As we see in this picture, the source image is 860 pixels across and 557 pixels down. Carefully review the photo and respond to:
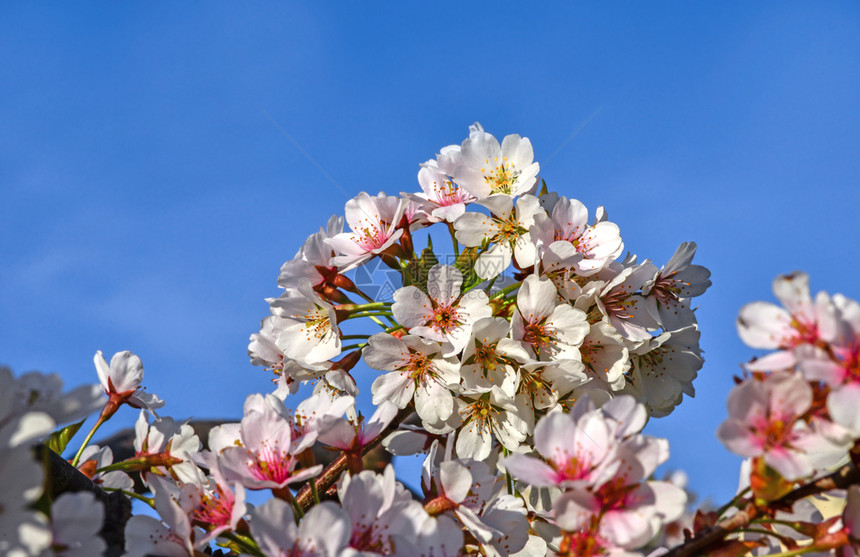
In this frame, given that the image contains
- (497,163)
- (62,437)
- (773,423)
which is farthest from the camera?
(497,163)

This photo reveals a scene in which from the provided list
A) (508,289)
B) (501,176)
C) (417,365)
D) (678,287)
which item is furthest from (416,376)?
(678,287)

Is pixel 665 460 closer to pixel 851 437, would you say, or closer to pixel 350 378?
pixel 851 437

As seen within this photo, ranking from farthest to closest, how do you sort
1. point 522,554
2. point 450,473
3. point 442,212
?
point 442,212
point 522,554
point 450,473

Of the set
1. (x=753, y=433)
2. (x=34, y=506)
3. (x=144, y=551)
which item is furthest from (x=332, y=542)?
(x=753, y=433)

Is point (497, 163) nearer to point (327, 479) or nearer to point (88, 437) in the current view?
point (327, 479)

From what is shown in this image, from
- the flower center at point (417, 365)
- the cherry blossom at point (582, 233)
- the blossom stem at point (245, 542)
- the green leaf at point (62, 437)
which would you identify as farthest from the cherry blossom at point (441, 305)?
the green leaf at point (62, 437)

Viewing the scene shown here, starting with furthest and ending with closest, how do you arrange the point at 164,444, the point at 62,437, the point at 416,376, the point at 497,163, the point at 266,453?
the point at 497,163, the point at 164,444, the point at 416,376, the point at 62,437, the point at 266,453

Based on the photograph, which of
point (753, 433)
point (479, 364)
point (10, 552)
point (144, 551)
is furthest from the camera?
point (479, 364)

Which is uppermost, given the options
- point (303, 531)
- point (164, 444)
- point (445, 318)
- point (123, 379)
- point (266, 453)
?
point (445, 318)

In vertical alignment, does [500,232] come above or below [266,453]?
above
